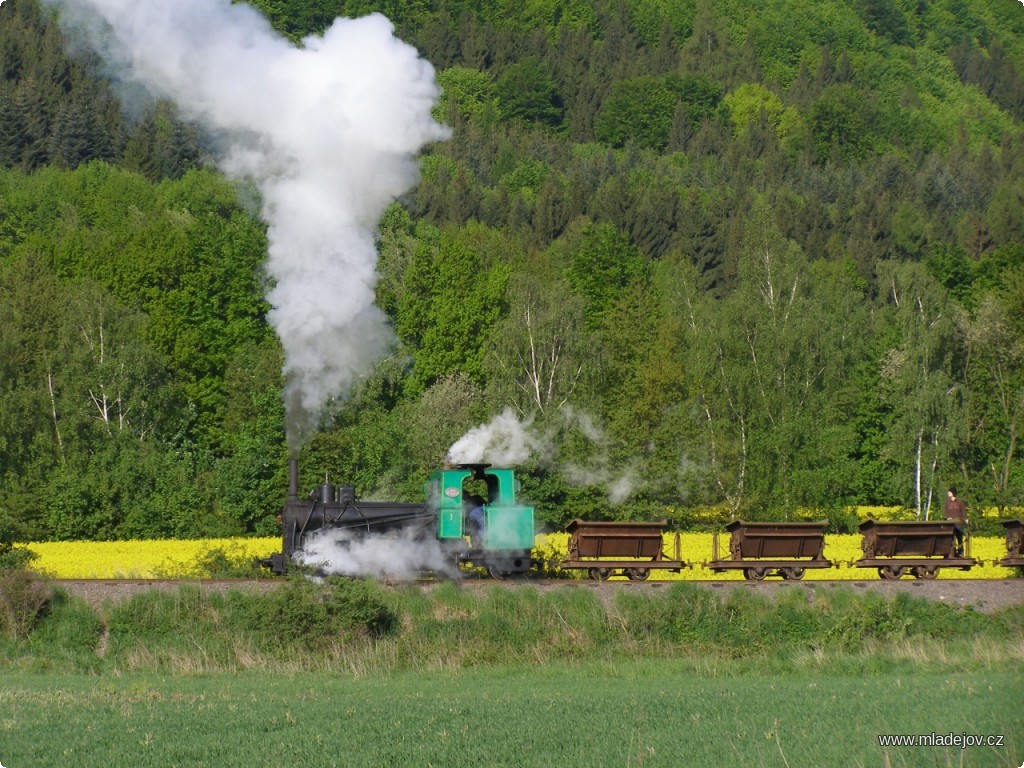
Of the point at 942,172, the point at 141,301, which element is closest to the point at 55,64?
the point at 141,301

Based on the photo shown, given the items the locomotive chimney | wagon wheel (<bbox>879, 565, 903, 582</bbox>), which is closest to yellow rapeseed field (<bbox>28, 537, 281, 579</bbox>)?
the locomotive chimney

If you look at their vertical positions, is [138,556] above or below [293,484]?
below

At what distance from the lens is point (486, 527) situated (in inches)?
1200

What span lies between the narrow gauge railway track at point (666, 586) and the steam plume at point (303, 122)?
700 centimetres

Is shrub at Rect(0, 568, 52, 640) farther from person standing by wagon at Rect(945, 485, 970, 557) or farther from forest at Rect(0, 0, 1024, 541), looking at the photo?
person standing by wagon at Rect(945, 485, 970, 557)

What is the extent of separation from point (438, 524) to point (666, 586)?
17.9ft

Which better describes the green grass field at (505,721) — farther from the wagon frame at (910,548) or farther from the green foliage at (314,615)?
the wagon frame at (910,548)

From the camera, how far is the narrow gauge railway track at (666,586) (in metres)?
28.4

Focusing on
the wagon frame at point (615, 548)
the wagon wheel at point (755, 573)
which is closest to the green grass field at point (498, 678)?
the wagon frame at point (615, 548)

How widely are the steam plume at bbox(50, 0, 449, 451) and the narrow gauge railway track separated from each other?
700cm

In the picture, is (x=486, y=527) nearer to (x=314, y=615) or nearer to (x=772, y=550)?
(x=314, y=615)

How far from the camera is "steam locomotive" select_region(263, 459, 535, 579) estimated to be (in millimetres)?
30375

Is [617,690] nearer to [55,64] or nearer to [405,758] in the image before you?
[405,758]

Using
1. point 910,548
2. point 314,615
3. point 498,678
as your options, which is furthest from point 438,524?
point 910,548
